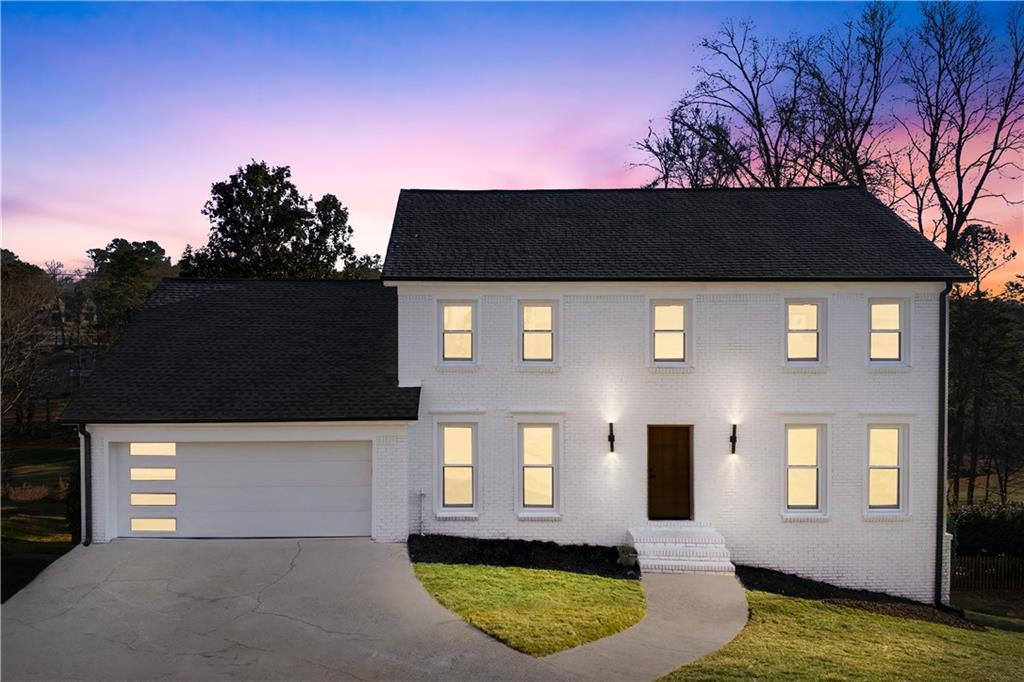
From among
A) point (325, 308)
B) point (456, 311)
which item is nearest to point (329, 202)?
point (325, 308)

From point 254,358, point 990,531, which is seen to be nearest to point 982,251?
point 990,531

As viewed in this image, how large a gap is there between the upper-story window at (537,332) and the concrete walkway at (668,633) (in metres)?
5.11

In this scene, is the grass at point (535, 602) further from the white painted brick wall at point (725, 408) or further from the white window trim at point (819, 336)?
the white window trim at point (819, 336)

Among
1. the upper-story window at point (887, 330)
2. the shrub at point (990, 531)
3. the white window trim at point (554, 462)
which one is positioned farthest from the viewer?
the shrub at point (990, 531)

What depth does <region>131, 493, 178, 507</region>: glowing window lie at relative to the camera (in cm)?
1382

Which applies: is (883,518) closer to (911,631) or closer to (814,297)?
(911,631)

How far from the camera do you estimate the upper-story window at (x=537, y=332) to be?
14.6m

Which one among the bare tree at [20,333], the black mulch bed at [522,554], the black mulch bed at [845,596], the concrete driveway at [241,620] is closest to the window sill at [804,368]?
the black mulch bed at [845,596]

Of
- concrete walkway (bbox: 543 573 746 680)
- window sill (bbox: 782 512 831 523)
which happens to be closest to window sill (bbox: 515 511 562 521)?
concrete walkway (bbox: 543 573 746 680)

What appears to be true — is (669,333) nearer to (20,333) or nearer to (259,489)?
(259,489)

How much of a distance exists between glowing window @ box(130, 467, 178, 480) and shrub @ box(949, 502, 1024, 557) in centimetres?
2135

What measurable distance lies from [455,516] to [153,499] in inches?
253

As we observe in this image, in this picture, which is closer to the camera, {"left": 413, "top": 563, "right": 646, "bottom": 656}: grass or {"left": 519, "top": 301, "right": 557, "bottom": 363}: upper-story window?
{"left": 413, "top": 563, "right": 646, "bottom": 656}: grass

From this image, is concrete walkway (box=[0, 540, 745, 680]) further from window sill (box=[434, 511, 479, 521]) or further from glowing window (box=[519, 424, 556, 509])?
glowing window (box=[519, 424, 556, 509])
